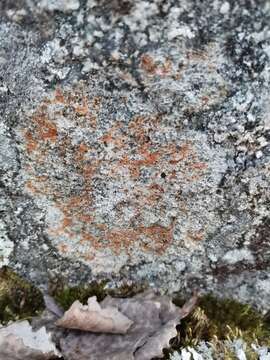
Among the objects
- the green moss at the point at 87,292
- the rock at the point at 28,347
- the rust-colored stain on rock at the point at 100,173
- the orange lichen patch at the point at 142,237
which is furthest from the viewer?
the green moss at the point at 87,292

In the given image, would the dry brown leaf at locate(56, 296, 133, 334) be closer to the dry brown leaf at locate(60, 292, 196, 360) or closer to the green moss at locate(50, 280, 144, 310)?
the dry brown leaf at locate(60, 292, 196, 360)

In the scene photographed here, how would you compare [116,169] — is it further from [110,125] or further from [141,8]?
[141,8]

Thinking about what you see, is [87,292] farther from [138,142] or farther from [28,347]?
[138,142]

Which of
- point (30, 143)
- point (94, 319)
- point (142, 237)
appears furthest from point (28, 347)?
point (30, 143)

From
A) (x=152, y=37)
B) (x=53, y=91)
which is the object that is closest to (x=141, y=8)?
(x=152, y=37)

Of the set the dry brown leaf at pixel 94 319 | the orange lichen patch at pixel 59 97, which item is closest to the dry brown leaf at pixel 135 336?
the dry brown leaf at pixel 94 319

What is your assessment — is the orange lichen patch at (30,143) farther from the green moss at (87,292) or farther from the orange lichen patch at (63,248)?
the green moss at (87,292)
